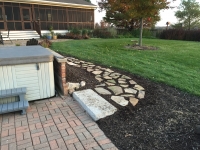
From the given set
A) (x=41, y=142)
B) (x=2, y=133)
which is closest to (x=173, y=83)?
(x=41, y=142)

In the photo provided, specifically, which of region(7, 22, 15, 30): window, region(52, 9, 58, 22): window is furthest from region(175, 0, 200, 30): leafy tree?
region(7, 22, 15, 30): window

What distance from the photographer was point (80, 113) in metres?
2.81

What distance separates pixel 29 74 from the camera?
3008mm

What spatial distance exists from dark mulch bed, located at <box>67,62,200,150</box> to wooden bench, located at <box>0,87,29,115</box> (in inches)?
47.6

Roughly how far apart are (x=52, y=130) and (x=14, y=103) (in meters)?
0.89

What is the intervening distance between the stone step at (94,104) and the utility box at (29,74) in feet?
1.92

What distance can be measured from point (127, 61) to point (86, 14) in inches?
523

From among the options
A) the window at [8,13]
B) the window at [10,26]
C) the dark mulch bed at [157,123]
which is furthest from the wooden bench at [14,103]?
the window at [8,13]

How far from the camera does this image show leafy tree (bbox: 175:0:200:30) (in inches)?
999

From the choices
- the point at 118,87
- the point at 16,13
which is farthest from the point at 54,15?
the point at 118,87

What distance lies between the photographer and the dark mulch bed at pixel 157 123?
2.10m

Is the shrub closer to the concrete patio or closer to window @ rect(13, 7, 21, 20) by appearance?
window @ rect(13, 7, 21, 20)

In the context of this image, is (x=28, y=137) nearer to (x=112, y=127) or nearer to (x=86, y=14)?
(x=112, y=127)

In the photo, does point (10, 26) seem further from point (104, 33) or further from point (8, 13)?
point (104, 33)
